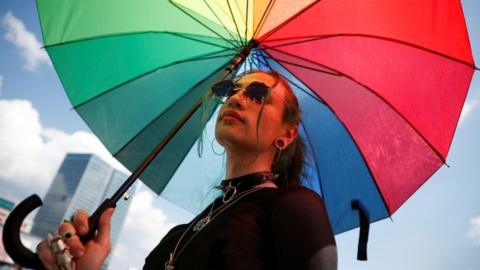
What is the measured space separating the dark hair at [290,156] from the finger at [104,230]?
137 cm

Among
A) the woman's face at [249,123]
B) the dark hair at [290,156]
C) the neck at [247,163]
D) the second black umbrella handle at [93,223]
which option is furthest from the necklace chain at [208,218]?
the dark hair at [290,156]

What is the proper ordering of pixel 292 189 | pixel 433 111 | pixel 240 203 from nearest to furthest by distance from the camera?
pixel 292 189 → pixel 240 203 → pixel 433 111

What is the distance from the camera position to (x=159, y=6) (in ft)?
10.8

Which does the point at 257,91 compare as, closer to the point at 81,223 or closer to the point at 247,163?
the point at 247,163

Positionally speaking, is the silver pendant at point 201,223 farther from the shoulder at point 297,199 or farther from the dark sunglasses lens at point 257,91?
the dark sunglasses lens at point 257,91

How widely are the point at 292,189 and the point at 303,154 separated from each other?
1203 millimetres

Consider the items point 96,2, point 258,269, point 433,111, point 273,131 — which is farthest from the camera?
point 96,2

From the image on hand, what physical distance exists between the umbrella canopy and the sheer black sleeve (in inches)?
54.6

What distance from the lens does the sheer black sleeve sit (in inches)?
50.3

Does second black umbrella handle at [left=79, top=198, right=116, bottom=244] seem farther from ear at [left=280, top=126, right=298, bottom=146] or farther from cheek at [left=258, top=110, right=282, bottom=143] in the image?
ear at [left=280, top=126, right=298, bottom=146]

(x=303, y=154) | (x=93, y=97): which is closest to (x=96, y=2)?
(x=93, y=97)

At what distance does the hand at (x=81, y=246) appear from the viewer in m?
1.20

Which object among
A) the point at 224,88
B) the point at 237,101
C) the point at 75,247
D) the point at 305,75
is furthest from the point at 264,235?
the point at 305,75

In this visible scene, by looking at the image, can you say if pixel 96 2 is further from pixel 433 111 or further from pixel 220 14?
pixel 433 111
